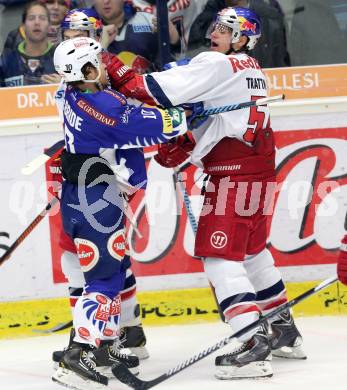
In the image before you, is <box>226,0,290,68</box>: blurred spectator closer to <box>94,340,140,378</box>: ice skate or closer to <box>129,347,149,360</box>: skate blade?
<box>129,347,149,360</box>: skate blade

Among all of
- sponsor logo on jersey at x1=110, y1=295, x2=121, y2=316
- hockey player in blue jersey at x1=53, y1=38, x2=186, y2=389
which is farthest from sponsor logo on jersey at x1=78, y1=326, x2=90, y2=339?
sponsor logo on jersey at x1=110, y1=295, x2=121, y2=316

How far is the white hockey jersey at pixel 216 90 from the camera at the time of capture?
4641mm

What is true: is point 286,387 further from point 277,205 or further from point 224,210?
point 277,205

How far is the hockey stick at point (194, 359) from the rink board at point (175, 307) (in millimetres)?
1173

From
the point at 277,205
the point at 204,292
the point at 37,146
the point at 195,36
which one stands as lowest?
the point at 204,292

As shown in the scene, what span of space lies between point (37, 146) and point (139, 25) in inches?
31.4

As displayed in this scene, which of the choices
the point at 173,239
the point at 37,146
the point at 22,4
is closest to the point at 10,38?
the point at 22,4

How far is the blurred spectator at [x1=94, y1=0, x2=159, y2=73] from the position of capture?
5812 mm

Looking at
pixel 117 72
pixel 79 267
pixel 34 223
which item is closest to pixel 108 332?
pixel 79 267

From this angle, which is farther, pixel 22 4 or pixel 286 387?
pixel 22 4

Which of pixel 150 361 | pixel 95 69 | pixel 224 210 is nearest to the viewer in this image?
pixel 95 69

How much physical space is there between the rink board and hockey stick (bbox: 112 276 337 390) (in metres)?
1.17

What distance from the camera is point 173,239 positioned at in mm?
5742

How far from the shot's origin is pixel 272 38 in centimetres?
586
